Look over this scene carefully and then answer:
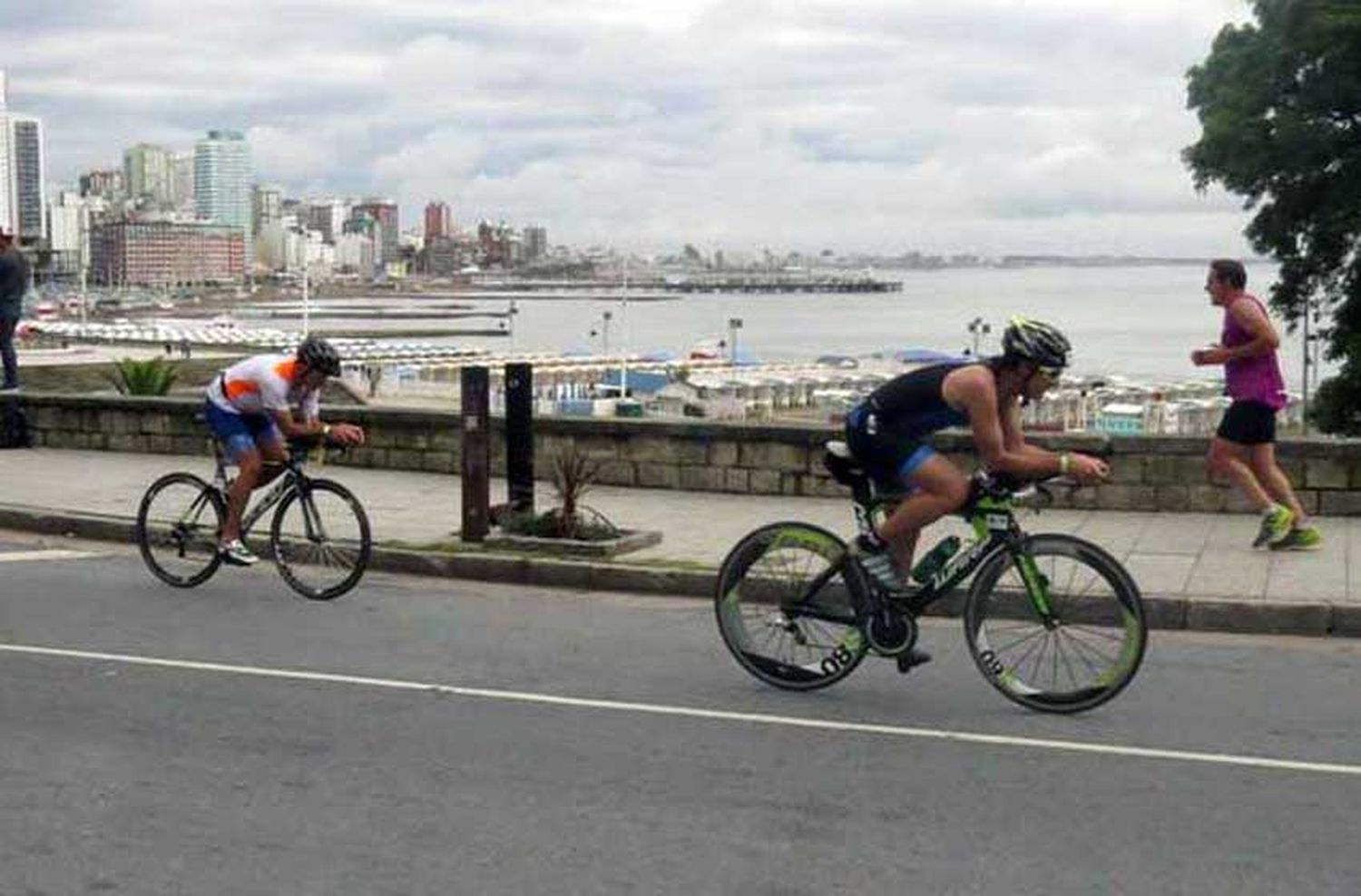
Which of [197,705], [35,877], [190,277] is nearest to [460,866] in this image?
[35,877]

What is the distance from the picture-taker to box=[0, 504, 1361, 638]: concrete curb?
953 cm

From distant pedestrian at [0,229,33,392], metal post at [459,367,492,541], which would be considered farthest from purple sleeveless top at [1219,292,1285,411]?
distant pedestrian at [0,229,33,392]

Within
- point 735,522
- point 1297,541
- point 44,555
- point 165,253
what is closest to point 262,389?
point 44,555

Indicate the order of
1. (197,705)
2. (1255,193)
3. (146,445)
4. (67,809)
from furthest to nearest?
(1255,193), (146,445), (197,705), (67,809)

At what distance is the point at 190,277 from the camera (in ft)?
537

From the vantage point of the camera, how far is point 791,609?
798 centimetres

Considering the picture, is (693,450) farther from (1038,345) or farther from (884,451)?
(1038,345)

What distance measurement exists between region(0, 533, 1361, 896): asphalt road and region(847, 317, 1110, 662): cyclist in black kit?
792 mm

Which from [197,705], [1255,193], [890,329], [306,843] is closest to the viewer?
[306,843]

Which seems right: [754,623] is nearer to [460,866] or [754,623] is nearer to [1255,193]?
[460,866]

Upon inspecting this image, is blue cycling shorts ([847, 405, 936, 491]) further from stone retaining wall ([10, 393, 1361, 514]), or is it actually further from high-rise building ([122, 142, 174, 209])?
high-rise building ([122, 142, 174, 209])

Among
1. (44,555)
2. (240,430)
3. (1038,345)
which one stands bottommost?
(44,555)

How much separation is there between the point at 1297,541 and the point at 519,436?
5487 millimetres

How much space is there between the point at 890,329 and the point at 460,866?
503ft
